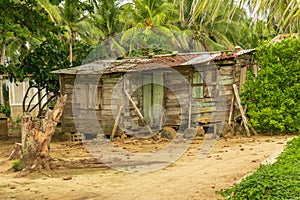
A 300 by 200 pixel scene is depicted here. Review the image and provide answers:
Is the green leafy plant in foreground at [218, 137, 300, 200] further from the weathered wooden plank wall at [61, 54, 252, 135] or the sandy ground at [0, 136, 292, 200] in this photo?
the weathered wooden plank wall at [61, 54, 252, 135]

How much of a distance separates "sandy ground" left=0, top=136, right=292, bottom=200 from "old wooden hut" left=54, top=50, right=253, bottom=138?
402 centimetres

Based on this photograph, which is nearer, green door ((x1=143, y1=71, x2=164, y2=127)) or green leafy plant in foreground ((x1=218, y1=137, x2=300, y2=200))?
green leafy plant in foreground ((x1=218, y1=137, x2=300, y2=200))

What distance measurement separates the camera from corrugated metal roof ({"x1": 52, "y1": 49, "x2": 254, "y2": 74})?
14709 millimetres

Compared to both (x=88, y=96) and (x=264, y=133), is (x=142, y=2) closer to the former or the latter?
(x=88, y=96)

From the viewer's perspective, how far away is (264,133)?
49.0 ft

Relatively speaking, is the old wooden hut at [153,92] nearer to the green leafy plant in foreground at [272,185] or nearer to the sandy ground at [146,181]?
the sandy ground at [146,181]

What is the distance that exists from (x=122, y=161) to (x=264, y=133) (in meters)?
6.81

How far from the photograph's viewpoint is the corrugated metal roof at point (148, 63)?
14709 mm

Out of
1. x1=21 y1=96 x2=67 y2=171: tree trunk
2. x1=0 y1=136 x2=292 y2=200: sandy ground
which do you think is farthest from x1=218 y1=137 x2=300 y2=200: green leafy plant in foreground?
x1=21 y1=96 x2=67 y2=171: tree trunk

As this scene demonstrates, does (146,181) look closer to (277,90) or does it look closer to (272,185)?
(272,185)

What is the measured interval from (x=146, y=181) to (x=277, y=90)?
26.9 ft

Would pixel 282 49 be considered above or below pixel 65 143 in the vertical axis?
above

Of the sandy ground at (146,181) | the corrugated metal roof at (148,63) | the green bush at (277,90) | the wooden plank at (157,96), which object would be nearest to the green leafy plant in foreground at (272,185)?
the sandy ground at (146,181)

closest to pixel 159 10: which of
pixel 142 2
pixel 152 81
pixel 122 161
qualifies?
pixel 142 2
